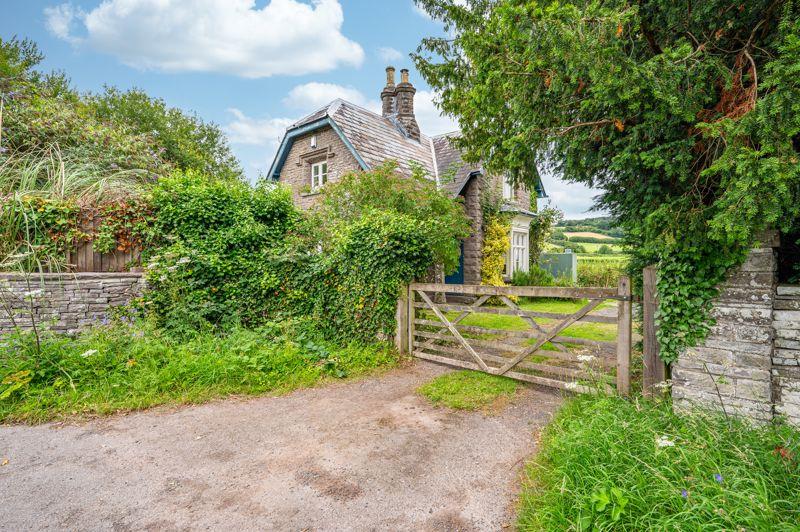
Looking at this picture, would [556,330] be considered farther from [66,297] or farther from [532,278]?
[532,278]

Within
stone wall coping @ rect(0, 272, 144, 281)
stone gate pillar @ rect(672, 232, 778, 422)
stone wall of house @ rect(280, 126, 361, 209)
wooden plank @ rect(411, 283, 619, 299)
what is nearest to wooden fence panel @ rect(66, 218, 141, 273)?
stone wall coping @ rect(0, 272, 144, 281)

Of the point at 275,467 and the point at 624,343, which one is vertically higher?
the point at 624,343

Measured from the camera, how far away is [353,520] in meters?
2.40

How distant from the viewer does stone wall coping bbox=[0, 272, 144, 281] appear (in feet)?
18.0

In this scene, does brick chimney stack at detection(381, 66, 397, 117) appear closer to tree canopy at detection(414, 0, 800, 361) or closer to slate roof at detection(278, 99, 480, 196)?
slate roof at detection(278, 99, 480, 196)

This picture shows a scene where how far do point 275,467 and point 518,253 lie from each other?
1408 cm

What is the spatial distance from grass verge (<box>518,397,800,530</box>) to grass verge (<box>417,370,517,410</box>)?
135 centimetres

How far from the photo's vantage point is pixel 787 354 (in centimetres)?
293

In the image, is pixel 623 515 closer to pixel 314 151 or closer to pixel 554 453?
pixel 554 453

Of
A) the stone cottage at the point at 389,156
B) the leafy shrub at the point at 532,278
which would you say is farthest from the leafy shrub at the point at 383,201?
the leafy shrub at the point at 532,278

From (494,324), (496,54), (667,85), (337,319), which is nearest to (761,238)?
(667,85)

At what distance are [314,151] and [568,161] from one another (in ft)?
36.7

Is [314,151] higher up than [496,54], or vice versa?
[314,151]

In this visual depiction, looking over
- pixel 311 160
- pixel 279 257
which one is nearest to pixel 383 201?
pixel 279 257
